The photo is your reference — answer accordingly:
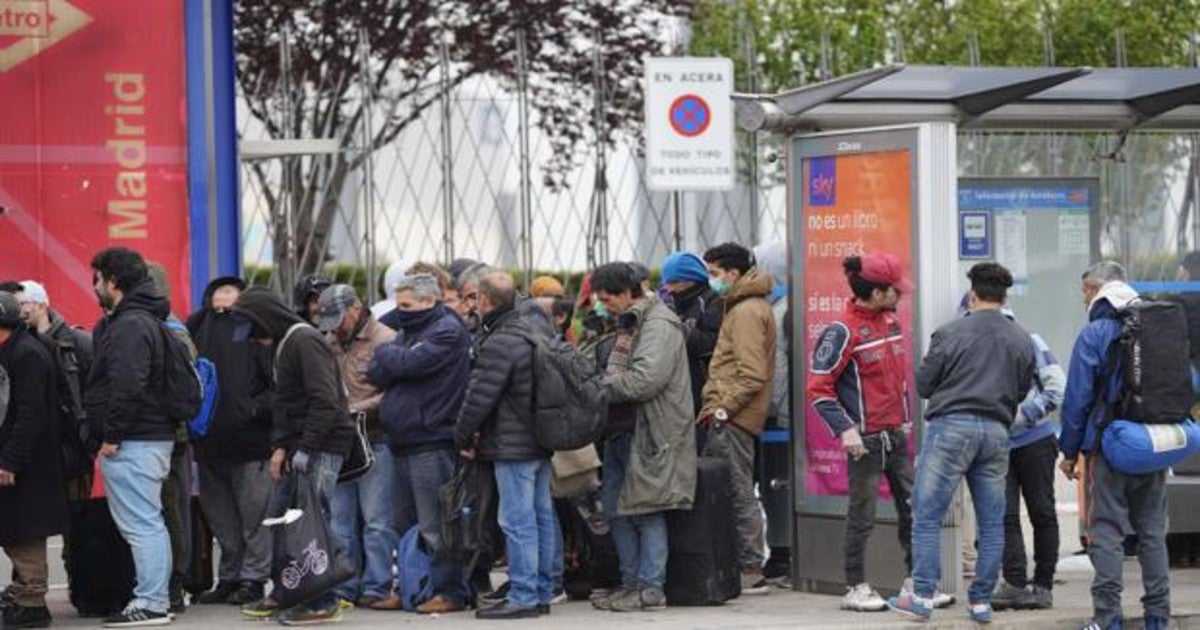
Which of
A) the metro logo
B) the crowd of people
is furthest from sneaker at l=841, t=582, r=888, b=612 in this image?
the metro logo

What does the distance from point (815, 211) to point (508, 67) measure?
46.2ft

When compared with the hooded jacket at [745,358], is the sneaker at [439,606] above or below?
below

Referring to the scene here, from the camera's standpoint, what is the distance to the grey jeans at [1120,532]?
38.1 ft

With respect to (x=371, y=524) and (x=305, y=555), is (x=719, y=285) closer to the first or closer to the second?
(x=371, y=524)

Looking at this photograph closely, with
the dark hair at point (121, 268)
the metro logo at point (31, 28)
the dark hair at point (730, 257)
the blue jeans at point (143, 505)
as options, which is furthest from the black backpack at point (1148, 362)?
the metro logo at point (31, 28)

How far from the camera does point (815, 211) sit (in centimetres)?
1300

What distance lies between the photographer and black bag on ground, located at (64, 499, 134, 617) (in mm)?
12664

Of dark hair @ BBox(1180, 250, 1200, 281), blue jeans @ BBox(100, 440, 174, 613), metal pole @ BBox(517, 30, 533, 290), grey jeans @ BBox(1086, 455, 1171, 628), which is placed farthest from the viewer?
metal pole @ BBox(517, 30, 533, 290)

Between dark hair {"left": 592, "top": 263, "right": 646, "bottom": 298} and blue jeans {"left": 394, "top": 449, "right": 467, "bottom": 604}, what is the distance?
1133 mm

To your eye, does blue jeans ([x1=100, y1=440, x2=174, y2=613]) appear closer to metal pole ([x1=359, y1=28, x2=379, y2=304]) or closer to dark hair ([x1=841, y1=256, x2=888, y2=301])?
dark hair ([x1=841, y1=256, x2=888, y2=301])

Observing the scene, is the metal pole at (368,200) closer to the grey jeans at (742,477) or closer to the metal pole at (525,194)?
the metal pole at (525,194)

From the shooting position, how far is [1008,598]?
41.2 ft

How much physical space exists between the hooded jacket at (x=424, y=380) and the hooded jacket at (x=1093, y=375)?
9.90 feet

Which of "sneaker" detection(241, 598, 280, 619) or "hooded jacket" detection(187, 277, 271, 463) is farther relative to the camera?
"hooded jacket" detection(187, 277, 271, 463)
